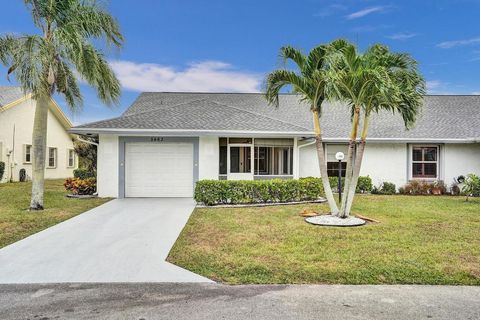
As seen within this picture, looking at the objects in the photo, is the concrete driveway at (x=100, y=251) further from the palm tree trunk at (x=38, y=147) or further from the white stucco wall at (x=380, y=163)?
the white stucco wall at (x=380, y=163)

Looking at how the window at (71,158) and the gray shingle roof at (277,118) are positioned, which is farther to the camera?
the window at (71,158)

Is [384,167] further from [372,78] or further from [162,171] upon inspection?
[162,171]

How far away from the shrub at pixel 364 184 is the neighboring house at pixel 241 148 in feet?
2.13

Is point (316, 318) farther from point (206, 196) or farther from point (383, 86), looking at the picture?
point (206, 196)

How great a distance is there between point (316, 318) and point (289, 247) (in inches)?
114

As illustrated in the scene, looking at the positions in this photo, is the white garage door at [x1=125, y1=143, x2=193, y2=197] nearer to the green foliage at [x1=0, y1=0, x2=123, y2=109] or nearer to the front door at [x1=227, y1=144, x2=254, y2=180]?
the front door at [x1=227, y1=144, x2=254, y2=180]

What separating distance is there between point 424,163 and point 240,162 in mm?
9466

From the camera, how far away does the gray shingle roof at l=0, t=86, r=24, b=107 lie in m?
21.7

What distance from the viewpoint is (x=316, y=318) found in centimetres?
376

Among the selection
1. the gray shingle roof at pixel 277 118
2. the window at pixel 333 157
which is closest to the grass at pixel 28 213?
the gray shingle roof at pixel 277 118

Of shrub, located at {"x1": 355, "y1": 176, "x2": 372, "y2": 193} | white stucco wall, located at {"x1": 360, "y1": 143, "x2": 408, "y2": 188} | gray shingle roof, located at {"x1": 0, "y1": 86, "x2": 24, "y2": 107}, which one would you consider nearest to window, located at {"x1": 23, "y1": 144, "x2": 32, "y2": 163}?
gray shingle roof, located at {"x1": 0, "y1": 86, "x2": 24, "y2": 107}

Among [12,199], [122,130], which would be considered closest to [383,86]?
[122,130]

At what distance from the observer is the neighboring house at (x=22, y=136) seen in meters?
21.5

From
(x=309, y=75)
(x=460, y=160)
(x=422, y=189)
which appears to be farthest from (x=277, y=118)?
(x=309, y=75)
